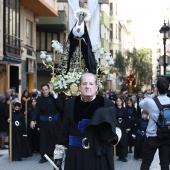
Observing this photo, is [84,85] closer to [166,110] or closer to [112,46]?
[166,110]

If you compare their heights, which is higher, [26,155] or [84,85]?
[84,85]

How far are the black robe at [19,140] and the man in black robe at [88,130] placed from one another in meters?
6.16

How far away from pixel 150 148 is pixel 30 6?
63.9 ft

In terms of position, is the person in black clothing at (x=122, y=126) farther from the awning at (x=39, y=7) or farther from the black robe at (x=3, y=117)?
the awning at (x=39, y=7)

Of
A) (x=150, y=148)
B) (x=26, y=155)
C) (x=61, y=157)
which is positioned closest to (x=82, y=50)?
(x=26, y=155)

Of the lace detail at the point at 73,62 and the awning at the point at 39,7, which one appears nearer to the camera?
the lace detail at the point at 73,62

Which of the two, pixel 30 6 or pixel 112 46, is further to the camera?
pixel 112 46

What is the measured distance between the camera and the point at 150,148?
7078 mm

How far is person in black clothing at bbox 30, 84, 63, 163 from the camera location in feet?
35.1

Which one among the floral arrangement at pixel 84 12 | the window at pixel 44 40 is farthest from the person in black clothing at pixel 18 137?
the window at pixel 44 40

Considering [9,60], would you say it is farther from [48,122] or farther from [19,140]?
[48,122]

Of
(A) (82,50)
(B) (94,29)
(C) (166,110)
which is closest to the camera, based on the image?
(C) (166,110)

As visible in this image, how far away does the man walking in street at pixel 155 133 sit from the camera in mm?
6930

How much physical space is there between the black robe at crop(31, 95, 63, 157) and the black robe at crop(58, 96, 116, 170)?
17.9ft
